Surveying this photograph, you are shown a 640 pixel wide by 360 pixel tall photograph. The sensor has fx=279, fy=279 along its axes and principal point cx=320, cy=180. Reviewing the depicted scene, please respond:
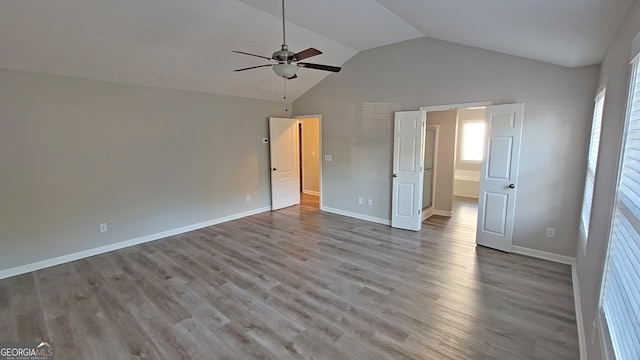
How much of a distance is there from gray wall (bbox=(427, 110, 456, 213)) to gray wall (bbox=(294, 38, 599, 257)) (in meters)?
1.35

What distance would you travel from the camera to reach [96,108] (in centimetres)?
400

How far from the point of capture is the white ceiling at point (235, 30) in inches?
93.6

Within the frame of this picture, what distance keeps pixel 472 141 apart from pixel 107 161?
8530 mm

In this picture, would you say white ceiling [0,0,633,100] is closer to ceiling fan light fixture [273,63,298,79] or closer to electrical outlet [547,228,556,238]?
ceiling fan light fixture [273,63,298,79]

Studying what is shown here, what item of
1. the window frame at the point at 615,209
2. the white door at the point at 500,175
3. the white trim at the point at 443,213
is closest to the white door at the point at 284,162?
the white trim at the point at 443,213

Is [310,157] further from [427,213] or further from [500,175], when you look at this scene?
[500,175]

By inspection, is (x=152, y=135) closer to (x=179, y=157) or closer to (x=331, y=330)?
(x=179, y=157)

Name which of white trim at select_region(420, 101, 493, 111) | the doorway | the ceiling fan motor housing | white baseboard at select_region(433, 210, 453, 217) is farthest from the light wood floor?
the doorway

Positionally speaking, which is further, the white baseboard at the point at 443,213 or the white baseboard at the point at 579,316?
the white baseboard at the point at 443,213

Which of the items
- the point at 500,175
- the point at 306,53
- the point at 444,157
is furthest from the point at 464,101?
the point at 306,53

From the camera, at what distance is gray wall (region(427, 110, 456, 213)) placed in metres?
5.77

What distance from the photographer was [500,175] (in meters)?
4.02

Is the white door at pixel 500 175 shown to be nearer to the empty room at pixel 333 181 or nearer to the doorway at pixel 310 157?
the empty room at pixel 333 181

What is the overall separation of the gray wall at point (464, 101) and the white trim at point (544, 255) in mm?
56
